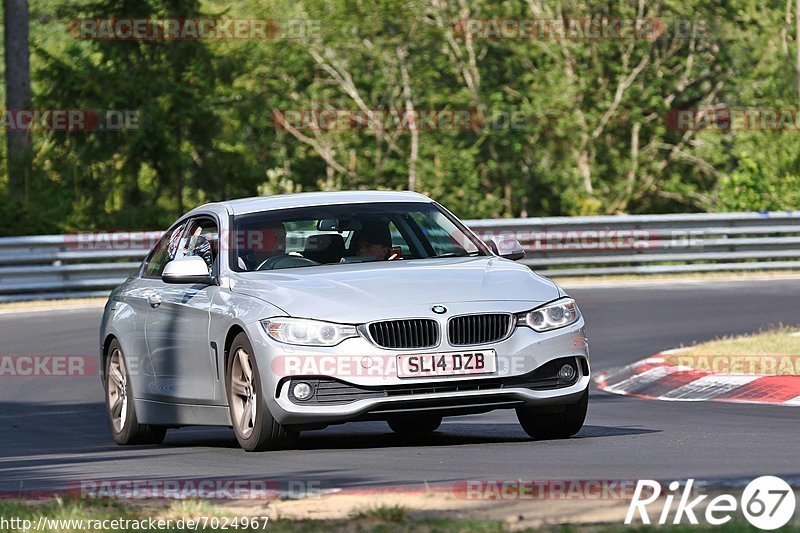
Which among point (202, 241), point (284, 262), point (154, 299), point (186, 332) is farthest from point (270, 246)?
point (154, 299)

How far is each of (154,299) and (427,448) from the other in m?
2.37

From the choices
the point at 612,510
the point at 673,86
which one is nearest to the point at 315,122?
the point at 673,86

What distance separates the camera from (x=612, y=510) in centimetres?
675

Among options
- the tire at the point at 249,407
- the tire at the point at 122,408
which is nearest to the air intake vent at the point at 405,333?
the tire at the point at 249,407

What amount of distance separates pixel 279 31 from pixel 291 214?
33.5 metres

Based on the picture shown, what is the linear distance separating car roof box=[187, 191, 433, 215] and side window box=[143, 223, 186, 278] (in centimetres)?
46

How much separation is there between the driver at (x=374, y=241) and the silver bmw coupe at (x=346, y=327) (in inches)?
0.5

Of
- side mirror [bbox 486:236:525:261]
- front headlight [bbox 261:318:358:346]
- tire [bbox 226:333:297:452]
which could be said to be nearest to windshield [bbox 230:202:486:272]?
side mirror [bbox 486:236:525:261]

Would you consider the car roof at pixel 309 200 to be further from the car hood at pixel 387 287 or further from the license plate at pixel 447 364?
the license plate at pixel 447 364

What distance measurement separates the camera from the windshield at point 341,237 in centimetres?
1060

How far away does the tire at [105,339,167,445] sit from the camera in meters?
11.5

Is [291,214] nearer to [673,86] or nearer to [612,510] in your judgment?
[612,510]

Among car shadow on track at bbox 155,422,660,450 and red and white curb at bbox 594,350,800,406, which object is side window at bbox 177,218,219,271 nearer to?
car shadow on track at bbox 155,422,660,450

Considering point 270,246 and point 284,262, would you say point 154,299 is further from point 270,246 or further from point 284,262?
point 284,262
